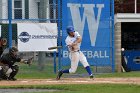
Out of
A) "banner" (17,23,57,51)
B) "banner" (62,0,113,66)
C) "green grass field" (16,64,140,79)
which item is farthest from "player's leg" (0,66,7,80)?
"banner" (62,0,113,66)

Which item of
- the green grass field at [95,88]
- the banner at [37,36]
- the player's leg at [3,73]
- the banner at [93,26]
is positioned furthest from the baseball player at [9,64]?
the banner at [93,26]

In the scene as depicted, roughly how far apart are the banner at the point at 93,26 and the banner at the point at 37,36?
1.02 meters

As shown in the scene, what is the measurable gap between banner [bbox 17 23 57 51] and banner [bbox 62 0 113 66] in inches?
40.3

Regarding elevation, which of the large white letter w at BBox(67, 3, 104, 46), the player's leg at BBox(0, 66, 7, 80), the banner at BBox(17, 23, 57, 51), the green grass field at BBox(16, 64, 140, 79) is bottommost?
the green grass field at BBox(16, 64, 140, 79)

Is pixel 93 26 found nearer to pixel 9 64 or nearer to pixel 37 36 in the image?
pixel 37 36

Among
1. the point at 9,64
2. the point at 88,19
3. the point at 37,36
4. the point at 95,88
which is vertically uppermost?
the point at 88,19

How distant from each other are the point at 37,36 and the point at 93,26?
2480 mm

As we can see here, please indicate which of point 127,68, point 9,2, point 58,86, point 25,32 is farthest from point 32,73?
point 58,86

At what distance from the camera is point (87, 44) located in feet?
70.7

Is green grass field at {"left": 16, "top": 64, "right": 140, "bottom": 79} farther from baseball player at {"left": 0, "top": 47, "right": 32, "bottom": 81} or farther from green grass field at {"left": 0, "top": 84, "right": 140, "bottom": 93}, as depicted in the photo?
green grass field at {"left": 0, "top": 84, "right": 140, "bottom": 93}

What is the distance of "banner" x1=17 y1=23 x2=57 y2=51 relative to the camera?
68.1 feet

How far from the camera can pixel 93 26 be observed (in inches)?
852

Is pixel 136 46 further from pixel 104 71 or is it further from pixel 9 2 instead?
pixel 9 2

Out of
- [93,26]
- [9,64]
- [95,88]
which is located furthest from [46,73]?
[95,88]
